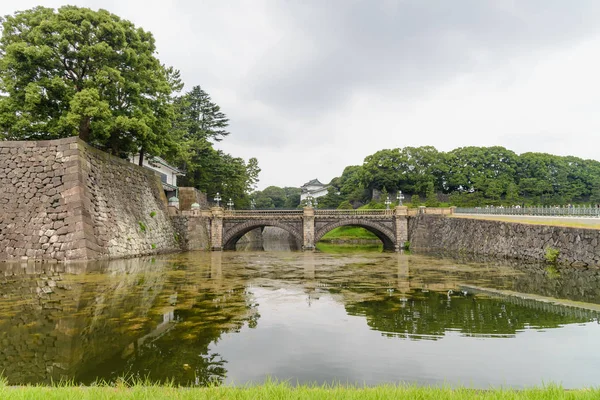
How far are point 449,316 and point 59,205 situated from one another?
81.3 ft

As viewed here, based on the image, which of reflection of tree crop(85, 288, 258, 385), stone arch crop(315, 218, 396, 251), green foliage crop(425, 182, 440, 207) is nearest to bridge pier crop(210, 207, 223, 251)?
stone arch crop(315, 218, 396, 251)

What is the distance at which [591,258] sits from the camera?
20812 mm

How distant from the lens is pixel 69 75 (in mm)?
29625

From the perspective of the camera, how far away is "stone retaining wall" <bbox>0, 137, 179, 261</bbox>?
24.1 meters

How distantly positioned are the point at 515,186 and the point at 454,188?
12.2m

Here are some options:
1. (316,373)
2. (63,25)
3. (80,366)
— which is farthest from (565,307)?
(63,25)

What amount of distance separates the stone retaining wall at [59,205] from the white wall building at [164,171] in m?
18.0

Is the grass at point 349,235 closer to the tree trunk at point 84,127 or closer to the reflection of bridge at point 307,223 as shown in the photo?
the reflection of bridge at point 307,223

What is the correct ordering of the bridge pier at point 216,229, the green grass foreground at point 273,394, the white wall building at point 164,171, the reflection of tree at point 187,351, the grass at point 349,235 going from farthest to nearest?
1. the grass at point 349,235
2. the white wall building at point 164,171
3. the bridge pier at point 216,229
4. the reflection of tree at point 187,351
5. the green grass foreground at point 273,394

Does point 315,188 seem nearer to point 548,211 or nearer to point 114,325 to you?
point 548,211

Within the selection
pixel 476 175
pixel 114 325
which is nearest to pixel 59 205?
pixel 114 325

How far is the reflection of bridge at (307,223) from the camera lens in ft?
144

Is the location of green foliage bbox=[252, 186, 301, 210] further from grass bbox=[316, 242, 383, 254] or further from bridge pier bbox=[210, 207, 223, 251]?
bridge pier bbox=[210, 207, 223, 251]

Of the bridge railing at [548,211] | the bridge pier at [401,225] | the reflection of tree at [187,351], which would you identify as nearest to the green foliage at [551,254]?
the bridge railing at [548,211]
